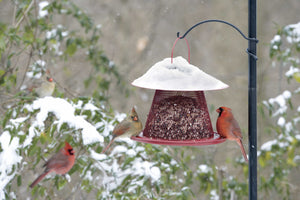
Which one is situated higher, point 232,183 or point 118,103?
point 118,103

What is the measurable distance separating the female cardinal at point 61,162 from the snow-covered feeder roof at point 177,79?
2.49ft

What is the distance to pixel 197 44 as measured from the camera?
15.8ft

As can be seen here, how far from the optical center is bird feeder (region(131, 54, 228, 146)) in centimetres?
176

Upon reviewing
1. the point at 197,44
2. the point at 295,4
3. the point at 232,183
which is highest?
the point at 295,4

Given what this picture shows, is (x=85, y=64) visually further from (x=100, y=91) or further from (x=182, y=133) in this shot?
(x=182, y=133)

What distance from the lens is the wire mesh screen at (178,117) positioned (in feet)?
6.34

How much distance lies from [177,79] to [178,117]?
25 centimetres

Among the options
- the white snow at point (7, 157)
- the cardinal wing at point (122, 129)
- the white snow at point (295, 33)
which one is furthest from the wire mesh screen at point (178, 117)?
the white snow at point (295, 33)

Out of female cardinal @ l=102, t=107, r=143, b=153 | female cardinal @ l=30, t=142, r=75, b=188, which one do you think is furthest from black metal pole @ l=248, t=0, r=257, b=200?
female cardinal @ l=30, t=142, r=75, b=188

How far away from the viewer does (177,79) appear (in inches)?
69.6

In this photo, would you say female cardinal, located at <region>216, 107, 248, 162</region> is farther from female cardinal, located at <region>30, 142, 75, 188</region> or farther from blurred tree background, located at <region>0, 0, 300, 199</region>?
female cardinal, located at <region>30, 142, 75, 188</region>

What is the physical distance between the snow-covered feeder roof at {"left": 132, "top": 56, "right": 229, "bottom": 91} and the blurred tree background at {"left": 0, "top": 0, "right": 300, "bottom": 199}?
596 millimetres

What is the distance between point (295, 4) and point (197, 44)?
110 cm

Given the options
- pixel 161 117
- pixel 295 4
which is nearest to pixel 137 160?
pixel 161 117
